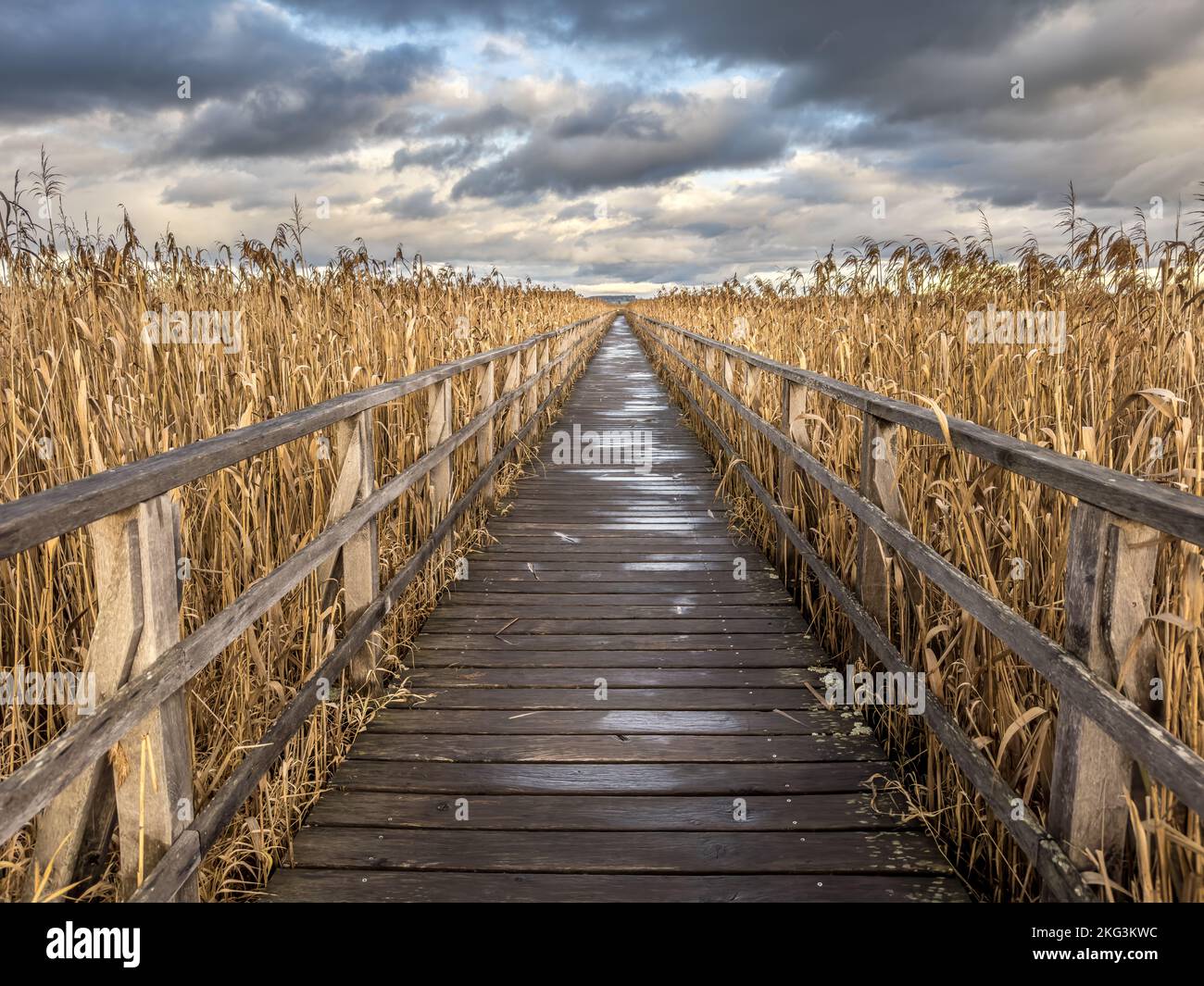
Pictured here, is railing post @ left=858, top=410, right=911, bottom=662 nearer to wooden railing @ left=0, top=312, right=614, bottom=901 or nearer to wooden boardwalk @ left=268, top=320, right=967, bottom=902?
wooden boardwalk @ left=268, top=320, right=967, bottom=902

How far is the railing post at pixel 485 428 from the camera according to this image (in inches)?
238

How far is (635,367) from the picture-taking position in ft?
66.2

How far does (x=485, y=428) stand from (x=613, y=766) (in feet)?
12.0

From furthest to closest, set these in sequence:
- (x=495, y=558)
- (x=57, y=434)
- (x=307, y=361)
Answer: (x=495, y=558) → (x=307, y=361) → (x=57, y=434)

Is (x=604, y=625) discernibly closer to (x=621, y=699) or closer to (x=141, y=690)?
(x=621, y=699)

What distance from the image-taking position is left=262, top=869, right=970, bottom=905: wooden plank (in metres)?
2.19

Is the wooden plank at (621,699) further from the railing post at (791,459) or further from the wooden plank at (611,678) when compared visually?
the railing post at (791,459)

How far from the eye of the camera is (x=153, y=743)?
168cm

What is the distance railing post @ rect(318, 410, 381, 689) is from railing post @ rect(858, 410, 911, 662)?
1.90 metres

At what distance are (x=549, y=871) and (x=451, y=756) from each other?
0.75m

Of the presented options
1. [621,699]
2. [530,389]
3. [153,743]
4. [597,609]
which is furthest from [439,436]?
[530,389]

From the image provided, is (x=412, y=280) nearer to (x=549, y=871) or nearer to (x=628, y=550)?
(x=628, y=550)

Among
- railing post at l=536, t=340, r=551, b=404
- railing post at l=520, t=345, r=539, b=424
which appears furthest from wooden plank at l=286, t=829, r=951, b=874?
railing post at l=536, t=340, r=551, b=404
